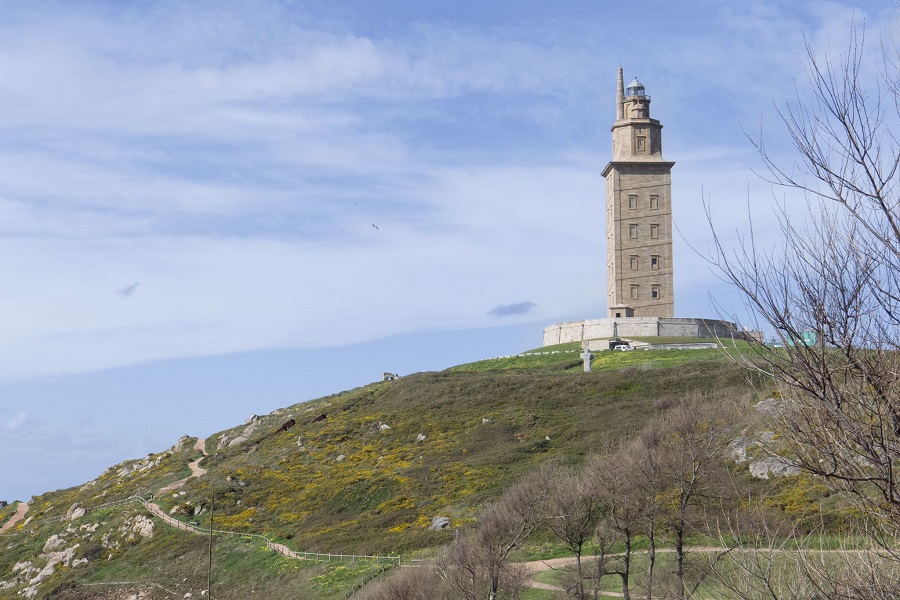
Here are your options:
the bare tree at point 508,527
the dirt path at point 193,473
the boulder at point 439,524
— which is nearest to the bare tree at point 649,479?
the bare tree at point 508,527

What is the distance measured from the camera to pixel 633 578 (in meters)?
35.8

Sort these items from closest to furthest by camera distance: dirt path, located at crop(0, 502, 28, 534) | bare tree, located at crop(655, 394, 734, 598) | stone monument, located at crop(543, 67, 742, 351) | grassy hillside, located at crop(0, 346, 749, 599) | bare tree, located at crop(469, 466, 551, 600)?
bare tree, located at crop(469, 466, 551, 600) → bare tree, located at crop(655, 394, 734, 598) → grassy hillside, located at crop(0, 346, 749, 599) → dirt path, located at crop(0, 502, 28, 534) → stone monument, located at crop(543, 67, 742, 351)

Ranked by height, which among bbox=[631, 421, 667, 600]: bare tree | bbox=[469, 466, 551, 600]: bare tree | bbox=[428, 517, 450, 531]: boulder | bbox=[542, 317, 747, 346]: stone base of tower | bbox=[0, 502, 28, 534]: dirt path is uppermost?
bbox=[542, 317, 747, 346]: stone base of tower

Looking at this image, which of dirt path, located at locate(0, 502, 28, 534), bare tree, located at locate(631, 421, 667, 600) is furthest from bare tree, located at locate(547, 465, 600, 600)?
dirt path, located at locate(0, 502, 28, 534)

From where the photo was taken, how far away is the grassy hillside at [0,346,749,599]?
48625 millimetres

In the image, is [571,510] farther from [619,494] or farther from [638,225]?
[638,225]

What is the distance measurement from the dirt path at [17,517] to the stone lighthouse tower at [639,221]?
59.8 meters

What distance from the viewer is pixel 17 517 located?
79125 mm

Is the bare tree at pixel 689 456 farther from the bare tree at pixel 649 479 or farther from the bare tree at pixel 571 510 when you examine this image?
the bare tree at pixel 571 510

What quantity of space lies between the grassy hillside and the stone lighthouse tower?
44.5 ft

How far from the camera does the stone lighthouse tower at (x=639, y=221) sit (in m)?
98.3

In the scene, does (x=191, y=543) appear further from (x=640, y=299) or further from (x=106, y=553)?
Answer: (x=640, y=299)

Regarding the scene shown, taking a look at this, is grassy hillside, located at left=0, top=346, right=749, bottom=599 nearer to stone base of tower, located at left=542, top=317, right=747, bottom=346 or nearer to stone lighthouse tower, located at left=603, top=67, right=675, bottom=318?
stone base of tower, located at left=542, top=317, right=747, bottom=346

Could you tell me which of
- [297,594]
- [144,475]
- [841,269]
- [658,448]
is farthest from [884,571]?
[144,475]
